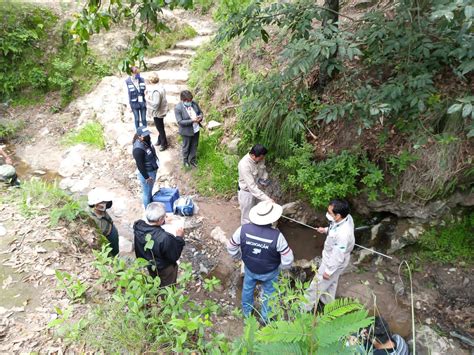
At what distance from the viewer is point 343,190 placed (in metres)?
5.30

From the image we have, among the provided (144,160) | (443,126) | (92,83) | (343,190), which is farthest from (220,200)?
(92,83)

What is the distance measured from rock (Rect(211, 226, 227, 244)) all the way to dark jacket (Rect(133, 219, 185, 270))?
2.07 metres

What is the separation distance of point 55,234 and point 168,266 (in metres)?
1.40

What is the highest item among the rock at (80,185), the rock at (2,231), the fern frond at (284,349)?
the fern frond at (284,349)

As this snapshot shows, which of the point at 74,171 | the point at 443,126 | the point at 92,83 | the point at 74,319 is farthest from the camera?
the point at 92,83

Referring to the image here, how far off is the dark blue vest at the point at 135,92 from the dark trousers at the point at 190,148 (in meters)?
1.62

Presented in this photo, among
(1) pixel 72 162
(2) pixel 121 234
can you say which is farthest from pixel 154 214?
(1) pixel 72 162

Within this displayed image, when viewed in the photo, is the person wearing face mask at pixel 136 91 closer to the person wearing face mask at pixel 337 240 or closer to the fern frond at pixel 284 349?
the person wearing face mask at pixel 337 240

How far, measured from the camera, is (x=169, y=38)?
1126 centimetres

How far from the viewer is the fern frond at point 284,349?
181cm

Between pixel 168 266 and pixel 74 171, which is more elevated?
pixel 168 266

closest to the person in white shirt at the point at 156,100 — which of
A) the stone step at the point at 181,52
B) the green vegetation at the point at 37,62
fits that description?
the stone step at the point at 181,52

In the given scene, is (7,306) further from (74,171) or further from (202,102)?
(202,102)

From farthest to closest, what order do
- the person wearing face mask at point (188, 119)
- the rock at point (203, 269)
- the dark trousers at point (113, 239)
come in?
the person wearing face mask at point (188, 119) → the rock at point (203, 269) → the dark trousers at point (113, 239)
